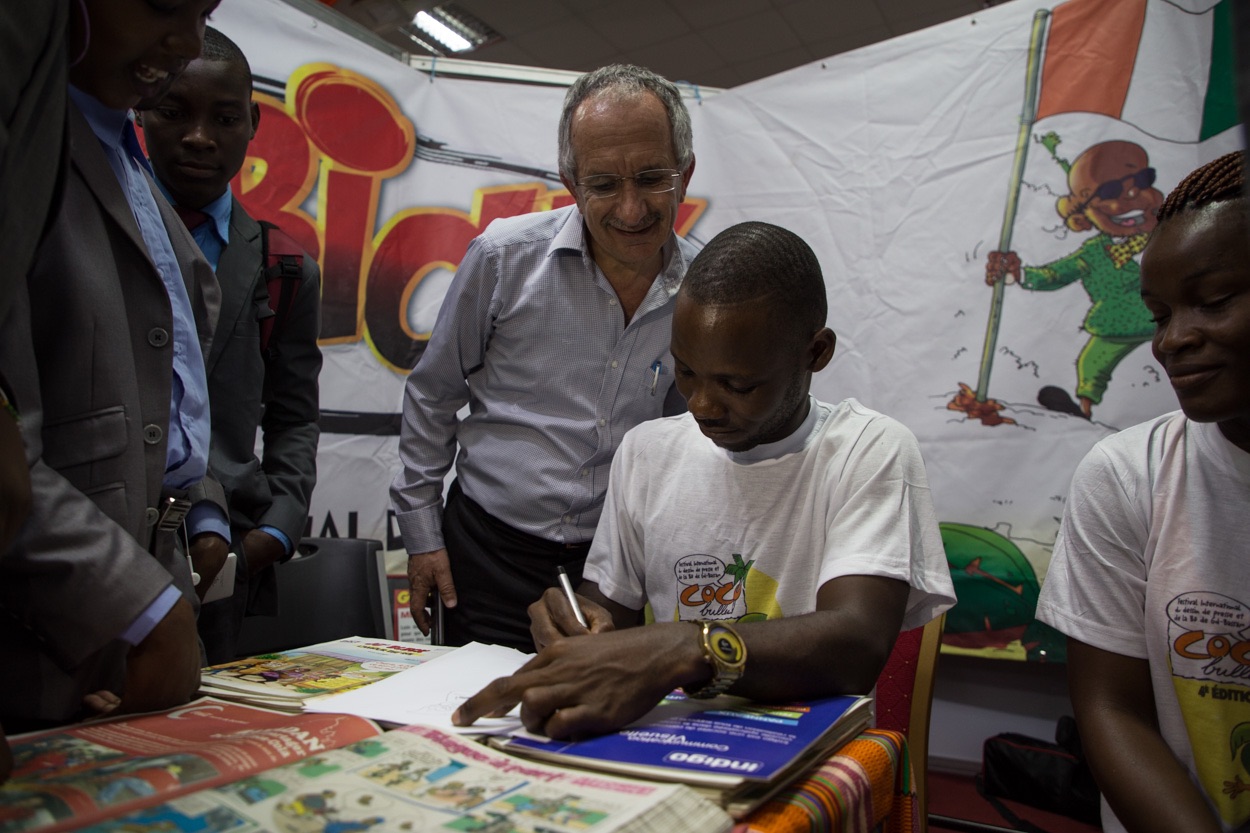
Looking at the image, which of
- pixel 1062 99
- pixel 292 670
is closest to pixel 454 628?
pixel 292 670

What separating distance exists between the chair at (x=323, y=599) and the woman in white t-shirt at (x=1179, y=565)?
162cm

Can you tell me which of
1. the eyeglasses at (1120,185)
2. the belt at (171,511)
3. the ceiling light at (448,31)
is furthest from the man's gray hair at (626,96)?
the ceiling light at (448,31)

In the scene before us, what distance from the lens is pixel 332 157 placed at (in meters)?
2.72

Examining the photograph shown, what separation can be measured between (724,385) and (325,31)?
2099 millimetres

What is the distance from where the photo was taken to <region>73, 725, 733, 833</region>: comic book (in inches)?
21.5

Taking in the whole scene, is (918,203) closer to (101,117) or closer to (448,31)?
(101,117)

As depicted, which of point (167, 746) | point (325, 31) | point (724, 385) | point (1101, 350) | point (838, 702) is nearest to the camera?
point (167, 746)

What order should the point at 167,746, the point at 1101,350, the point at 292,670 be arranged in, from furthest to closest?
the point at 1101,350 < the point at 292,670 < the point at 167,746

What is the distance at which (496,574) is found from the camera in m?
1.75

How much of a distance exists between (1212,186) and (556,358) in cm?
112

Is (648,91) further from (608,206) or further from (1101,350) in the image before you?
(1101,350)

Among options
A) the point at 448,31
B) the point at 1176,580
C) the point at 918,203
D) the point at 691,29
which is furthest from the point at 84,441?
the point at 448,31

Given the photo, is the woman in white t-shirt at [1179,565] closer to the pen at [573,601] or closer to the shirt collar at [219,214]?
the pen at [573,601]

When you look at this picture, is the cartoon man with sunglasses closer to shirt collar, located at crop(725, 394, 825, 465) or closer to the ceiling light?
shirt collar, located at crop(725, 394, 825, 465)
